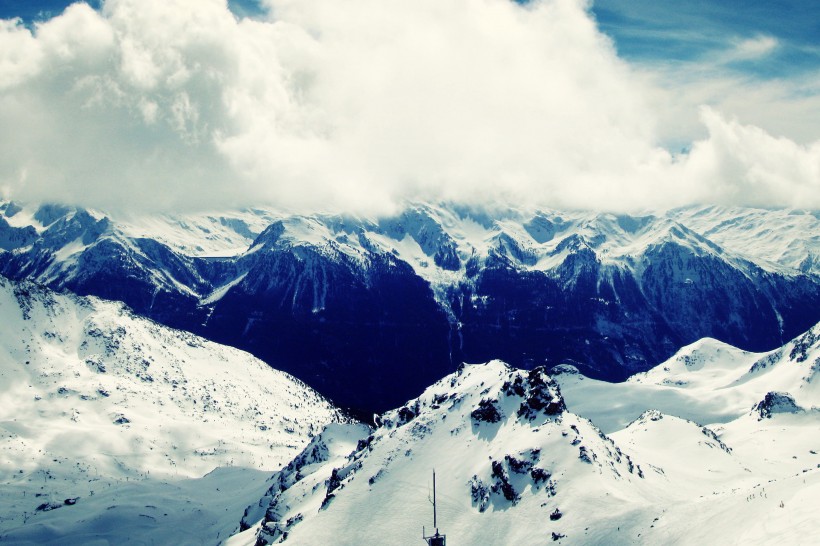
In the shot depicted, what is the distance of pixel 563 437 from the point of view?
431ft

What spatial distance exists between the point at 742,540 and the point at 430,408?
10037 centimetres

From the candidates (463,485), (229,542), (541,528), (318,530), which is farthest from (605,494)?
(229,542)

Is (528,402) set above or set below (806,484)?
above

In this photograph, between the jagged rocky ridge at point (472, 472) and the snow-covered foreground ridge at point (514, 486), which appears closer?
the snow-covered foreground ridge at point (514, 486)

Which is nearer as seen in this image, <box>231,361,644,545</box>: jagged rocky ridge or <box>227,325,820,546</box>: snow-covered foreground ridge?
<box>227,325,820,546</box>: snow-covered foreground ridge

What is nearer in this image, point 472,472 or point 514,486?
point 514,486

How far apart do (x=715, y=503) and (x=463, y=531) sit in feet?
161

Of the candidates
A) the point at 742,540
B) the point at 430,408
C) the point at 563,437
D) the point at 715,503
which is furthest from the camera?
the point at 430,408

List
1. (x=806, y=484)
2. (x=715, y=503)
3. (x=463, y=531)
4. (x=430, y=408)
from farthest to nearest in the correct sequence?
(x=430, y=408)
(x=463, y=531)
(x=715, y=503)
(x=806, y=484)

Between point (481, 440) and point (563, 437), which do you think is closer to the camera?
point (563, 437)

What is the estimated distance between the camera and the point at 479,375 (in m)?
172

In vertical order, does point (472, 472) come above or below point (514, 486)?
above

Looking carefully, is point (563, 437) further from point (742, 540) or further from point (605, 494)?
point (742, 540)

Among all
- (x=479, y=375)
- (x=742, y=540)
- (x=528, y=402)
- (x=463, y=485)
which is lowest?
(x=742, y=540)
